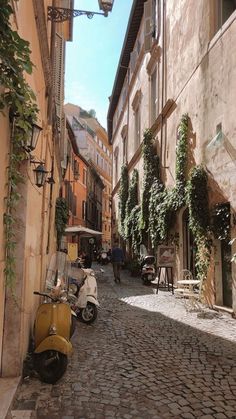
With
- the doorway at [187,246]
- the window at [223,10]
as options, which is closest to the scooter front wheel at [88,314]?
the doorway at [187,246]

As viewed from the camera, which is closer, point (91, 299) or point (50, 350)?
point (50, 350)

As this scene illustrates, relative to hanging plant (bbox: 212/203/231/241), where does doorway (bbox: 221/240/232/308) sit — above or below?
below

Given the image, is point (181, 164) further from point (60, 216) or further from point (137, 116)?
point (137, 116)

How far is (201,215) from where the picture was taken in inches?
409

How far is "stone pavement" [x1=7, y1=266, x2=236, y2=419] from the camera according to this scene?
4.03 metres

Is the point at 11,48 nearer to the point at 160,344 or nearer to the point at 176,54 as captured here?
the point at 160,344

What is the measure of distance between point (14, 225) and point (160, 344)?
10.6 feet

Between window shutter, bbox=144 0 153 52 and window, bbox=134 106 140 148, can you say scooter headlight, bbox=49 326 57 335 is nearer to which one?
window shutter, bbox=144 0 153 52

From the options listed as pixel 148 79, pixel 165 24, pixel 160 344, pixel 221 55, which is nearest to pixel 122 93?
pixel 148 79

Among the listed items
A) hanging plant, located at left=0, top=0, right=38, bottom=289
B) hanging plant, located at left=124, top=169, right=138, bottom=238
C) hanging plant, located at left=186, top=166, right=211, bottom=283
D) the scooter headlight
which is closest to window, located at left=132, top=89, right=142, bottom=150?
hanging plant, located at left=124, top=169, right=138, bottom=238

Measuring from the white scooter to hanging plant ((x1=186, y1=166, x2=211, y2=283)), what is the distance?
3254 millimetres

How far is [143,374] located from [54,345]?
1170 mm

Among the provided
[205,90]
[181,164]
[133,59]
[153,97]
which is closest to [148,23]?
[153,97]

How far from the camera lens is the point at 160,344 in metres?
6.59
